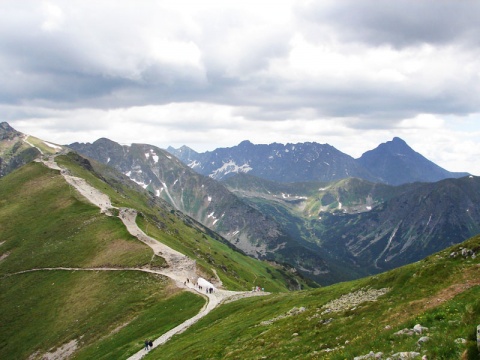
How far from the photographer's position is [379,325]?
30.1m

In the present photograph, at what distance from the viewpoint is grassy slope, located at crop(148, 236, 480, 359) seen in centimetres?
2180

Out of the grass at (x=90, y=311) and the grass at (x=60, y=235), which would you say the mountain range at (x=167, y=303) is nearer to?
the grass at (x=90, y=311)

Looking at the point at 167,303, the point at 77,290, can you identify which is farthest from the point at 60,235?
the point at 167,303

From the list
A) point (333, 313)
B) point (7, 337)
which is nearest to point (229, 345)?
point (333, 313)

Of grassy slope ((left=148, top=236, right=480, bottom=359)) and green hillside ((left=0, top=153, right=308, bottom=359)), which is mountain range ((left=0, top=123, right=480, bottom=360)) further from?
green hillside ((left=0, top=153, right=308, bottom=359))

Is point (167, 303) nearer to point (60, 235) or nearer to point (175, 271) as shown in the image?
point (175, 271)

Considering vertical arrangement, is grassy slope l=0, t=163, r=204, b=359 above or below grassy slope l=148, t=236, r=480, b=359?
below

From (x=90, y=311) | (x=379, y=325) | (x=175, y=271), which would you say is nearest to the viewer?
(x=379, y=325)

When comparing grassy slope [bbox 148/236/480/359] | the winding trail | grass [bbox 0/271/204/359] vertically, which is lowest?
grass [bbox 0/271/204/359]

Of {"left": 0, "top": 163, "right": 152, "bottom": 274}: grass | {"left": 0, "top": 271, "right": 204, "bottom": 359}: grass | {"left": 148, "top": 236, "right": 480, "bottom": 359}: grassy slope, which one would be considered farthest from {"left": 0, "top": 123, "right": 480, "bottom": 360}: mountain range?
{"left": 0, "top": 163, "right": 152, "bottom": 274}: grass

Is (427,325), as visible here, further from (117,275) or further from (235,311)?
(117,275)

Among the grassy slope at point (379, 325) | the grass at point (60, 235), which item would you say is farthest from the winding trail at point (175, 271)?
the grassy slope at point (379, 325)

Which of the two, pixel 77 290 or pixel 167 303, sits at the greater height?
pixel 167 303

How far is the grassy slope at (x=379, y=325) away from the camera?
2180 centimetres
